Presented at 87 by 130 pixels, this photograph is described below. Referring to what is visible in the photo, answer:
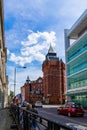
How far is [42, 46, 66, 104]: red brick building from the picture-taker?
13125 centimetres

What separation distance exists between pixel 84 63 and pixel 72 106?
24.2 metres

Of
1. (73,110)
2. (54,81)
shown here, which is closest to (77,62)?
(73,110)

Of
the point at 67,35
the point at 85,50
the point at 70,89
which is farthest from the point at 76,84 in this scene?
the point at 67,35

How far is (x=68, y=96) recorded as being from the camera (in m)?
71.1

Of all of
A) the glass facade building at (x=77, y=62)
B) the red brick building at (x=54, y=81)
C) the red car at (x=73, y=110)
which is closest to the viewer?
the red car at (x=73, y=110)

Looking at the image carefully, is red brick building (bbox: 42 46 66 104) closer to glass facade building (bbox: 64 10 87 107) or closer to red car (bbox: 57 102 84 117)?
glass facade building (bbox: 64 10 87 107)

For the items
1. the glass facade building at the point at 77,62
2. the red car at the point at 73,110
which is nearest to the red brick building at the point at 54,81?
the glass facade building at the point at 77,62

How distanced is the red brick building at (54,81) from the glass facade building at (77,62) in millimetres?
58453

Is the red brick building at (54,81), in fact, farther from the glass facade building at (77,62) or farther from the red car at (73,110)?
the red car at (73,110)

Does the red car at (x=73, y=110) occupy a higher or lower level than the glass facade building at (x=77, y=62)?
lower

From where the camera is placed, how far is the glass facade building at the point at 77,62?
5872cm

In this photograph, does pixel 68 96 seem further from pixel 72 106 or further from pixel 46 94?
pixel 46 94

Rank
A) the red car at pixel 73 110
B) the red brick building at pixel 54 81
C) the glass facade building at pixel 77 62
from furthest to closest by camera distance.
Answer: the red brick building at pixel 54 81 → the glass facade building at pixel 77 62 → the red car at pixel 73 110

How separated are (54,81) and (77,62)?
232ft
